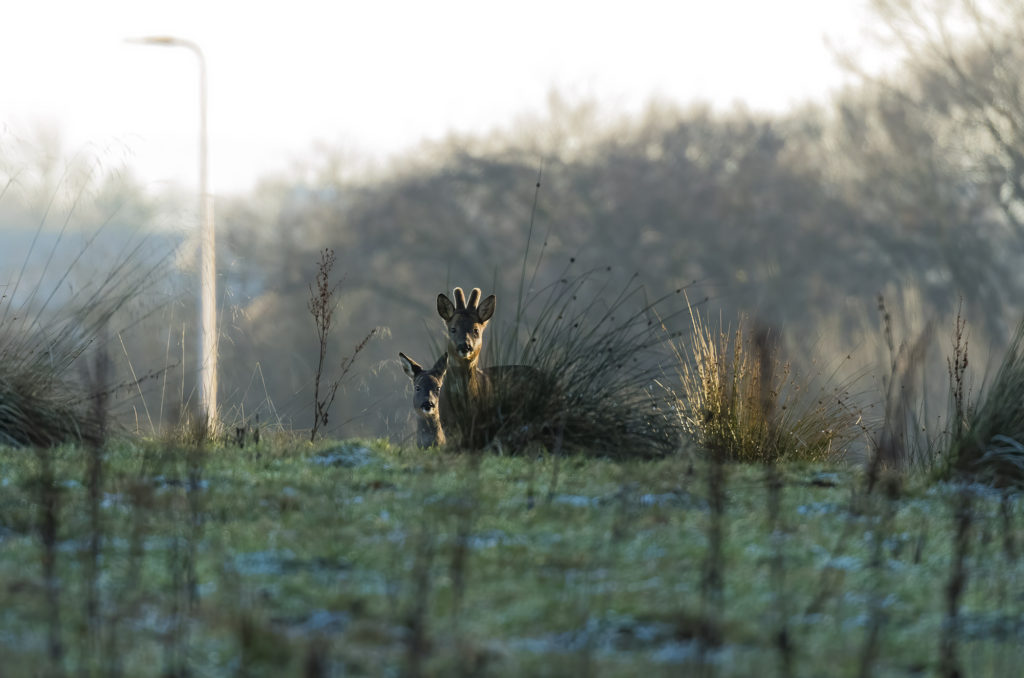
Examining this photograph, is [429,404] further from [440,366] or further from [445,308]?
[445,308]

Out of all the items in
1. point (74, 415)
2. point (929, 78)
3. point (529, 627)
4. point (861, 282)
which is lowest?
point (529, 627)

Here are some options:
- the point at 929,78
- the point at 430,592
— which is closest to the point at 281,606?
the point at 430,592

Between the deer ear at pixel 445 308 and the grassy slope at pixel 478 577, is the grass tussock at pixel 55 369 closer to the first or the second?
the grassy slope at pixel 478 577

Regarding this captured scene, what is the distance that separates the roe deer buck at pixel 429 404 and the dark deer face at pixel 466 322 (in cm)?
25

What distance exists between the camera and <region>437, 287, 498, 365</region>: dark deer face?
916cm

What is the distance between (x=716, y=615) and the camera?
12.7ft

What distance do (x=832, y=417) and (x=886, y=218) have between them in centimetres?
2766

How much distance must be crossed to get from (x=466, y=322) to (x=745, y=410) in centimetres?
215

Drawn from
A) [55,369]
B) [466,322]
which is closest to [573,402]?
[466,322]

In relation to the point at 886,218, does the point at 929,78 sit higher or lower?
higher

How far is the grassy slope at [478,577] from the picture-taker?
11.6ft

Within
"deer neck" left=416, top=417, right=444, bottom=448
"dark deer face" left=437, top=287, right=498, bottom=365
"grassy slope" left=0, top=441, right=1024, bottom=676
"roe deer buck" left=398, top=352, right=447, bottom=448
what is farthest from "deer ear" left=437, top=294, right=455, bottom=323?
"grassy slope" left=0, top=441, right=1024, bottom=676

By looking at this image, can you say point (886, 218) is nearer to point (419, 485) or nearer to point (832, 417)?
point (832, 417)

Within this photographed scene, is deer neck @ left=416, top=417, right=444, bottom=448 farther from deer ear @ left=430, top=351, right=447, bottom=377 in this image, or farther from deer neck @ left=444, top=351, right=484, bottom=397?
deer neck @ left=444, top=351, right=484, bottom=397
